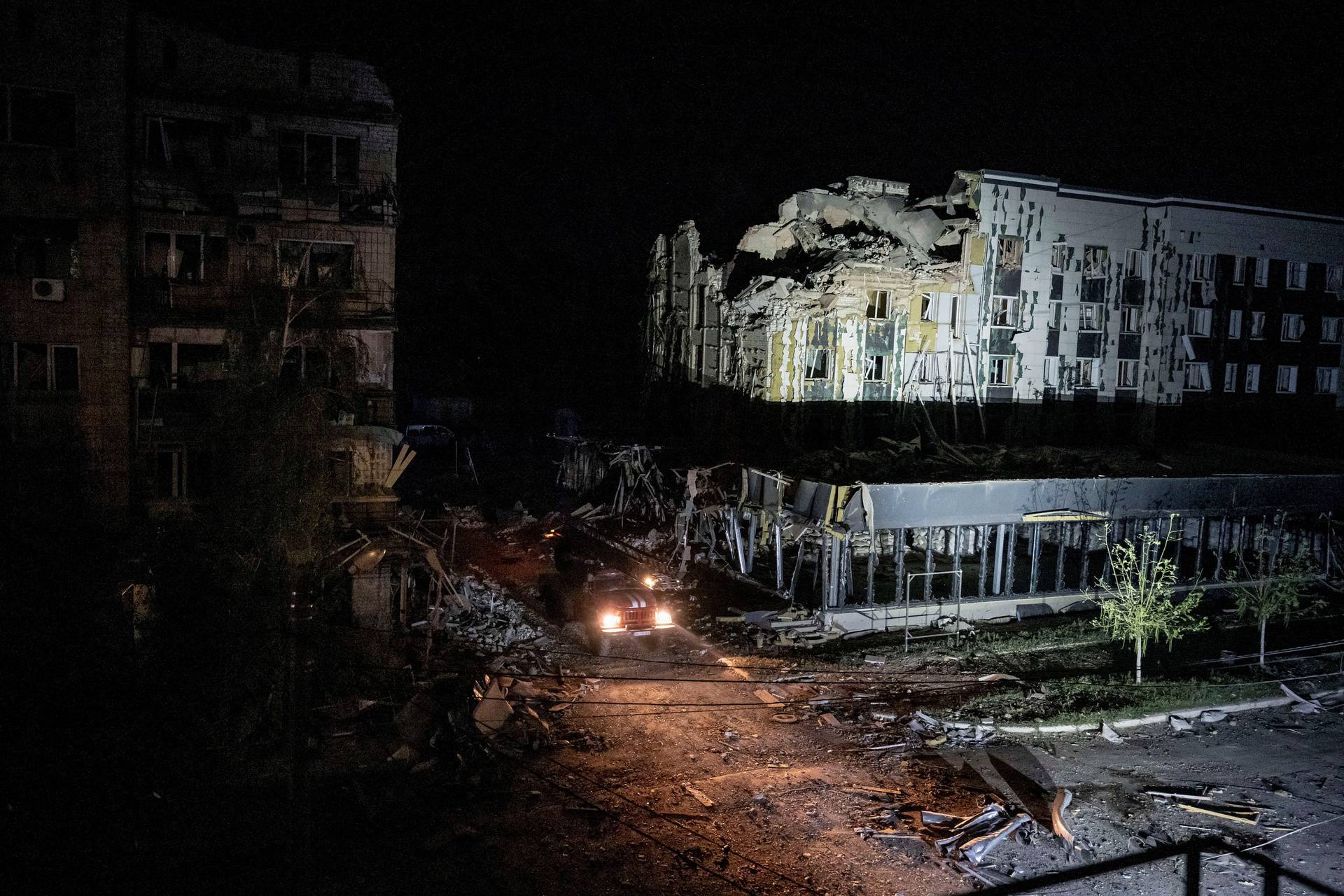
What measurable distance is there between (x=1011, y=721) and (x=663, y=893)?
919cm

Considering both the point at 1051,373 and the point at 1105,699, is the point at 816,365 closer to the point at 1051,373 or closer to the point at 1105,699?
the point at 1051,373

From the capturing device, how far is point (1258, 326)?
4262 cm

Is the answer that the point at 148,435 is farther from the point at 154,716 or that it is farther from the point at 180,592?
the point at 154,716

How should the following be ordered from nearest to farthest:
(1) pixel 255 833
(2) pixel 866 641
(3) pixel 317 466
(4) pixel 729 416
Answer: (1) pixel 255 833 → (3) pixel 317 466 → (2) pixel 866 641 → (4) pixel 729 416

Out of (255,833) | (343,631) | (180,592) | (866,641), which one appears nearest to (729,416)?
(866,641)

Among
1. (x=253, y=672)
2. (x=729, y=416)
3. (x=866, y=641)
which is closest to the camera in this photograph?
(x=253, y=672)

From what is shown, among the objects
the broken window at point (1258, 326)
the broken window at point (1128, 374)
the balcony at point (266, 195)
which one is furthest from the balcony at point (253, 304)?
the broken window at point (1258, 326)

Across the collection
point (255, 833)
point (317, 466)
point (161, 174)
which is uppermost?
point (161, 174)

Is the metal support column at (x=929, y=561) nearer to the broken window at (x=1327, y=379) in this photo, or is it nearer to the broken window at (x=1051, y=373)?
the broken window at (x=1051, y=373)

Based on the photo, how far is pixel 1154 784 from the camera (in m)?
15.2

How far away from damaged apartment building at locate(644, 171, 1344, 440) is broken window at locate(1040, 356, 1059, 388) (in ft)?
0.30

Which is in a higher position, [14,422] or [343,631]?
[14,422]

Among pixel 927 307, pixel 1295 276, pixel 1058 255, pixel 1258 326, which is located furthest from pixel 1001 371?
pixel 1295 276

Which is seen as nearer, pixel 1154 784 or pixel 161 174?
pixel 1154 784
